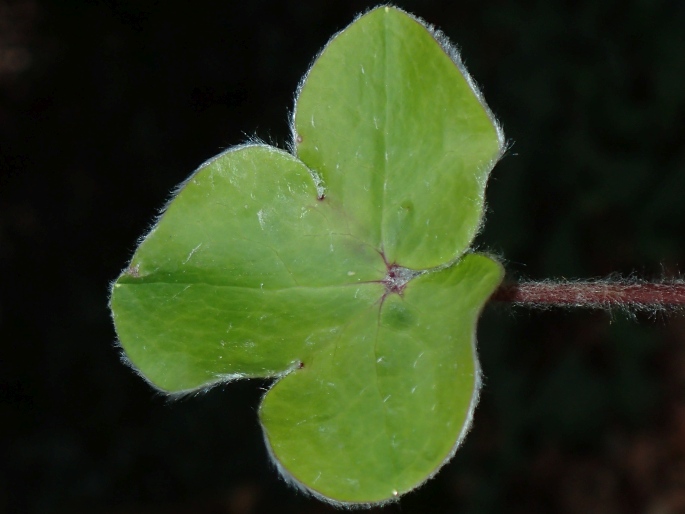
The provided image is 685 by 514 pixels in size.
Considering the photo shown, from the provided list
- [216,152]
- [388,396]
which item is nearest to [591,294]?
[388,396]

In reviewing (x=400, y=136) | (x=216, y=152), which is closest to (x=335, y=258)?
(x=400, y=136)

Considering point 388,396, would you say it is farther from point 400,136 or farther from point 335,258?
point 400,136

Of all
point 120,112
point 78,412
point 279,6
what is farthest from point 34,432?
point 279,6

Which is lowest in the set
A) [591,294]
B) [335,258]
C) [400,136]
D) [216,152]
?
[216,152]

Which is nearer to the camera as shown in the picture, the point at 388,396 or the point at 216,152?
the point at 388,396

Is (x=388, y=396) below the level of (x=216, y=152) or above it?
→ above

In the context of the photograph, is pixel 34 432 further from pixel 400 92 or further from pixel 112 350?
pixel 400 92
